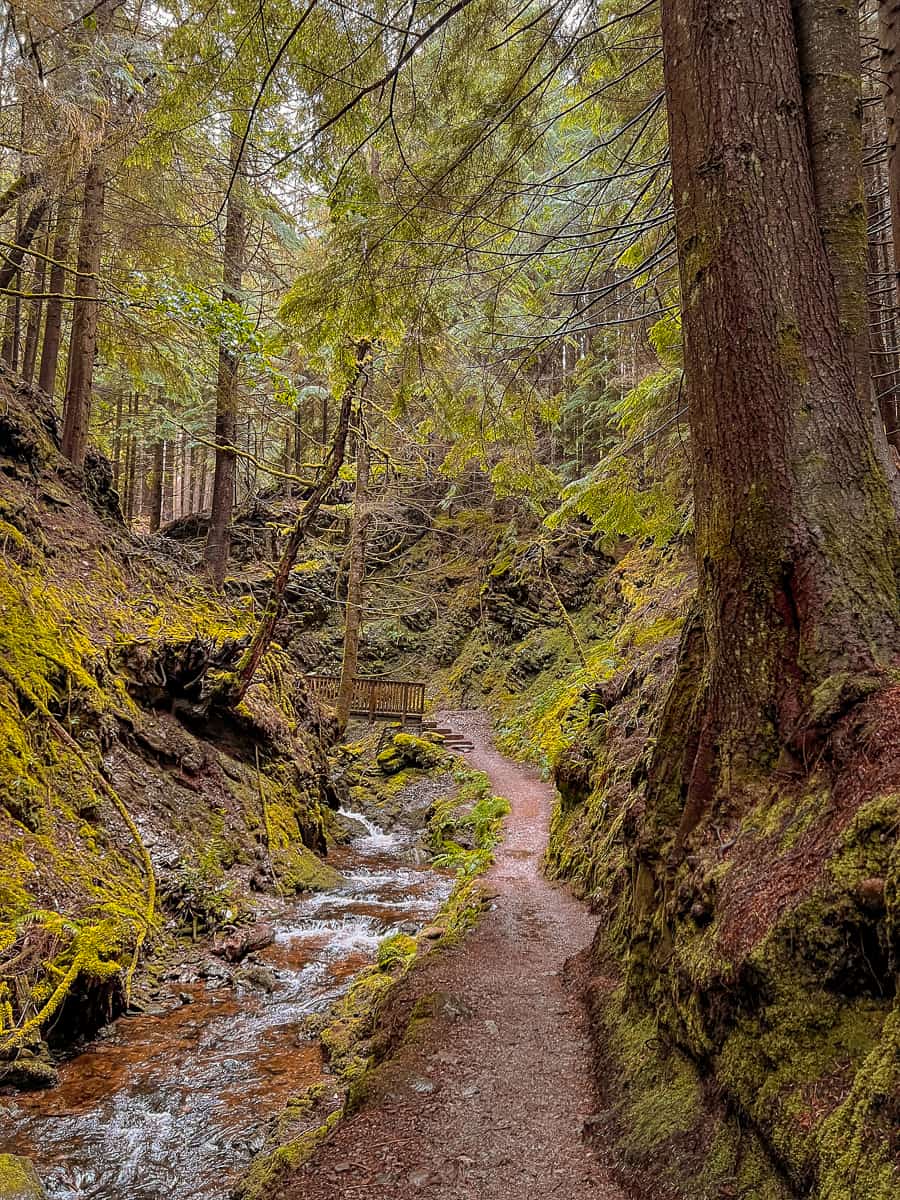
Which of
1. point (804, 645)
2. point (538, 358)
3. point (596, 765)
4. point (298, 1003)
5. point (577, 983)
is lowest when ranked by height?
point (298, 1003)

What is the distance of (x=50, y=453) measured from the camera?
9250 mm

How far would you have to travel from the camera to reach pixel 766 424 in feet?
8.94

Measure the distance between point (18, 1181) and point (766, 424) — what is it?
4.41 metres

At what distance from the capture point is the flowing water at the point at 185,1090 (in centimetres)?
343

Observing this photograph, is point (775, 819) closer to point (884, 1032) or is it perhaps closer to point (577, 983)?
point (884, 1032)

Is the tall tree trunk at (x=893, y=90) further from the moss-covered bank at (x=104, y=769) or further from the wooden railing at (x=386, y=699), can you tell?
the wooden railing at (x=386, y=699)

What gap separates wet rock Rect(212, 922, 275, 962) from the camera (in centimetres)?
628

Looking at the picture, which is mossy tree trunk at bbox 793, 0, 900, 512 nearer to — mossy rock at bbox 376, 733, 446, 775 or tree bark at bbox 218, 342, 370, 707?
tree bark at bbox 218, 342, 370, 707

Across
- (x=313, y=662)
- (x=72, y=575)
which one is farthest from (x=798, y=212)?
(x=313, y=662)

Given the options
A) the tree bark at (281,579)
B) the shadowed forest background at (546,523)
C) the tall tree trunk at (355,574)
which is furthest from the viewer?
the tall tree trunk at (355,574)

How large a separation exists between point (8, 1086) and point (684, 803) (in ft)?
14.0

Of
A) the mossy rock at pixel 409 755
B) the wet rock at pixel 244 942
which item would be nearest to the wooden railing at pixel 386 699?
the mossy rock at pixel 409 755

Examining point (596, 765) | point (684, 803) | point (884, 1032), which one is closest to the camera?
point (884, 1032)

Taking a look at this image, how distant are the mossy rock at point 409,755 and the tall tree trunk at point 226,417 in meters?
6.48
